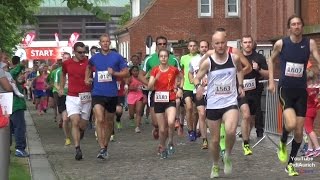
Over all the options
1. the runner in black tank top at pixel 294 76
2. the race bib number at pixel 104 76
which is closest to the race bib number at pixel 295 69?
the runner in black tank top at pixel 294 76

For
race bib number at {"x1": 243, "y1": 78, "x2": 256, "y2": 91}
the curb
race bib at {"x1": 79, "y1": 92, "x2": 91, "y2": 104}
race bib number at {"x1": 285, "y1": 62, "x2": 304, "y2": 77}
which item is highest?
race bib number at {"x1": 285, "y1": 62, "x2": 304, "y2": 77}

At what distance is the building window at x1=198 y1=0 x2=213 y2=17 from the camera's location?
182 feet

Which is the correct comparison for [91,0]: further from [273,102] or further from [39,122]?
[39,122]

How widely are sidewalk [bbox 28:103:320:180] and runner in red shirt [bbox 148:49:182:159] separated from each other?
47 centimetres

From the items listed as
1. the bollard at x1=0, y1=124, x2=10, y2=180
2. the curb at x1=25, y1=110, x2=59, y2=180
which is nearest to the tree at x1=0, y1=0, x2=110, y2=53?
the curb at x1=25, y1=110, x2=59, y2=180

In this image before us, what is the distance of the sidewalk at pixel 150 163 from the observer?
1216cm

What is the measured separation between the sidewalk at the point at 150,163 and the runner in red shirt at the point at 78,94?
577 millimetres

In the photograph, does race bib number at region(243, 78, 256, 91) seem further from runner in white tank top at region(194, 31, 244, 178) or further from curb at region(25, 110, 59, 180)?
curb at region(25, 110, 59, 180)

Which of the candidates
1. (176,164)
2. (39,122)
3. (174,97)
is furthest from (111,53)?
(39,122)

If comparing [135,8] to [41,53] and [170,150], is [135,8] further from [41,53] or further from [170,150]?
[170,150]

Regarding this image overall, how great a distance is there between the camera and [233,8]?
184 feet

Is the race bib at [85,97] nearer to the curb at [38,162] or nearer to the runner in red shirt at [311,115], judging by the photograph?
the curb at [38,162]

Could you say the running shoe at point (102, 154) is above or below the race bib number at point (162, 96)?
below

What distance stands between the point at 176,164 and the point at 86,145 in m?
4.63
